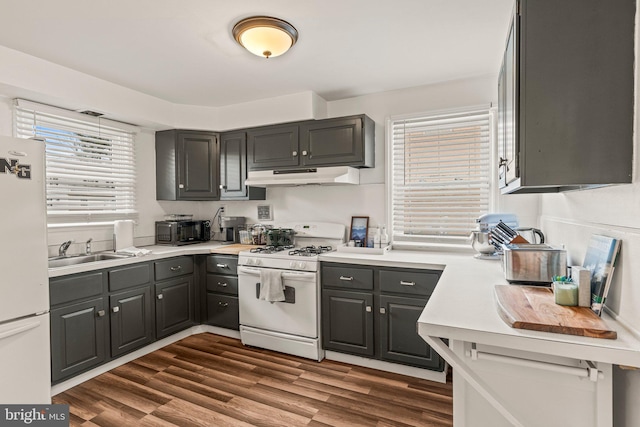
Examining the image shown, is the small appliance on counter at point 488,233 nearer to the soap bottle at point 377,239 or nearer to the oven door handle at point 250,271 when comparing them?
the soap bottle at point 377,239

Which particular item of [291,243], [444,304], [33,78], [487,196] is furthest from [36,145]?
[487,196]

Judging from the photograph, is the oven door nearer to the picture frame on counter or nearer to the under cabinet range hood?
the picture frame on counter

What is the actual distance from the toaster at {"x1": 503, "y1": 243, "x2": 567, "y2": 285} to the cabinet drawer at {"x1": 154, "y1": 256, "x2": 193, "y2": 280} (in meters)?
2.92

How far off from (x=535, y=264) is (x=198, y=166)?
3.40 metres

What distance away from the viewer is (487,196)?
305 centimetres

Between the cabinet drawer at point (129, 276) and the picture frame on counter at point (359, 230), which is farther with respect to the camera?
the picture frame on counter at point (359, 230)

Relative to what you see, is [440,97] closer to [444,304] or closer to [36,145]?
[444,304]

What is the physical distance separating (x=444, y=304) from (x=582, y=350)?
512 millimetres

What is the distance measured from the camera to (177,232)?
3.84 metres

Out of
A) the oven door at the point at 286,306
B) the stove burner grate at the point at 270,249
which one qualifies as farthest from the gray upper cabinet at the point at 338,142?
the oven door at the point at 286,306

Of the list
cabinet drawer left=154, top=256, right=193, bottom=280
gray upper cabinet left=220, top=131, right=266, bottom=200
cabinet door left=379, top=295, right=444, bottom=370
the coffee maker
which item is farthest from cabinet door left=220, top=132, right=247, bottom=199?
cabinet door left=379, top=295, right=444, bottom=370

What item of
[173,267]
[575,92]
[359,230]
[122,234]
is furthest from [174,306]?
[575,92]

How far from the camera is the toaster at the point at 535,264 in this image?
5.53 ft

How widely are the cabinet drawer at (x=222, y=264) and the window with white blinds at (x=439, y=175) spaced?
5.44ft
